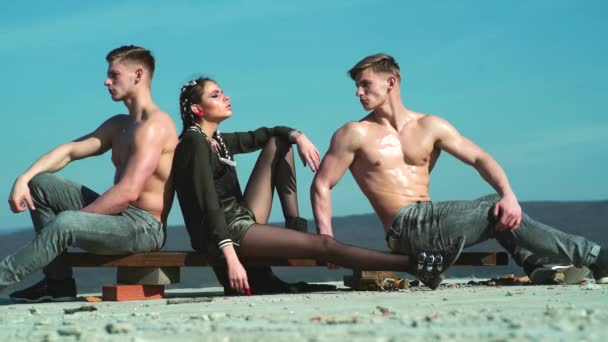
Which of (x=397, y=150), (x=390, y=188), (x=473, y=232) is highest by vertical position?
(x=397, y=150)

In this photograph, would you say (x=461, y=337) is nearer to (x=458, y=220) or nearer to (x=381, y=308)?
(x=381, y=308)

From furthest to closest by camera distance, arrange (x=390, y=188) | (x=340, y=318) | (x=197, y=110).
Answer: (x=197, y=110) → (x=390, y=188) → (x=340, y=318)

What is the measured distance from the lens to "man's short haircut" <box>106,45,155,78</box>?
6586 millimetres

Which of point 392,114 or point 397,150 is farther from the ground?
point 392,114

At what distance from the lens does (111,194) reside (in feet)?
20.2

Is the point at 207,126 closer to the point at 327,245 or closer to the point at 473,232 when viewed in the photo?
the point at 327,245

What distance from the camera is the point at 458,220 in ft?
20.5

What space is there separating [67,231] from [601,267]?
11.7ft

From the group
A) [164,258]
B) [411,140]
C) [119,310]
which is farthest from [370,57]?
Answer: [119,310]

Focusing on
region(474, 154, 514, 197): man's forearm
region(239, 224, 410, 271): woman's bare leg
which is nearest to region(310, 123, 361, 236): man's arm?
region(239, 224, 410, 271): woman's bare leg

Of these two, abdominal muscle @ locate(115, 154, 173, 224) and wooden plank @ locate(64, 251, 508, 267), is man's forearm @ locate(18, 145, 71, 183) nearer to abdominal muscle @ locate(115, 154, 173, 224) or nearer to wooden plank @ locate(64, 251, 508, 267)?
wooden plank @ locate(64, 251, 508, 267)

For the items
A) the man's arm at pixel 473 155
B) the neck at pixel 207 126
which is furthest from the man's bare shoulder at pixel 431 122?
A: the neck at pixel 207 126

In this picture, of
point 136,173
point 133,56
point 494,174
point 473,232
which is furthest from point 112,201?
point 494,174

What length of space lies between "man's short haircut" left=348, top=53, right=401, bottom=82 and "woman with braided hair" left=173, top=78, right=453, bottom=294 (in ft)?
1.93
